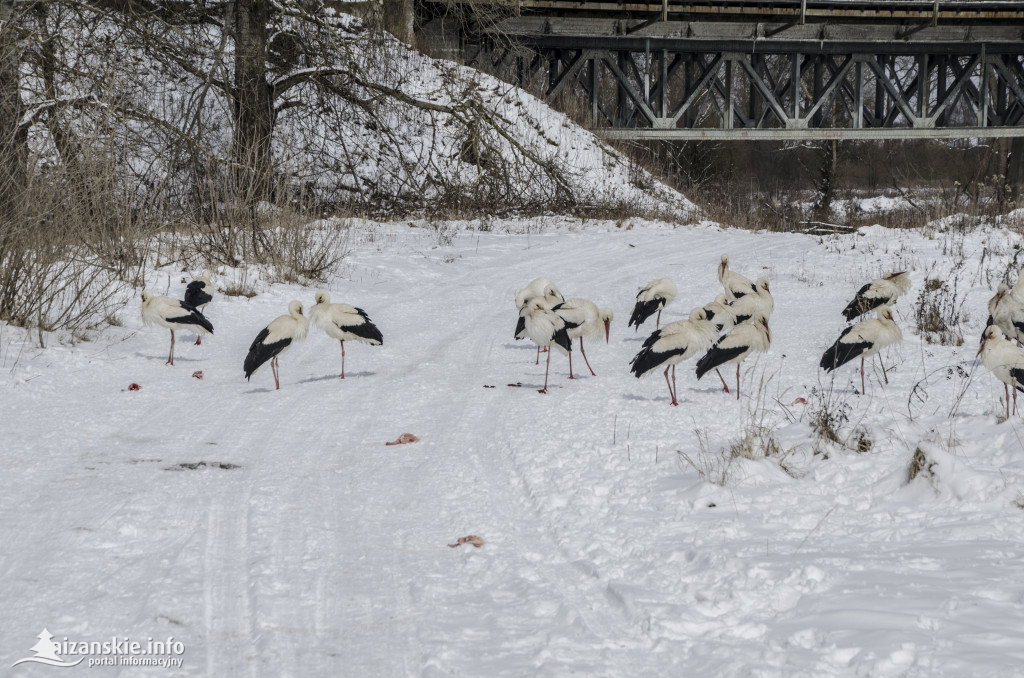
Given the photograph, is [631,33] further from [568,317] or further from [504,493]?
[504,493]

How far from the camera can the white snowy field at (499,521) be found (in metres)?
3.87

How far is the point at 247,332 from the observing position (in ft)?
41.6

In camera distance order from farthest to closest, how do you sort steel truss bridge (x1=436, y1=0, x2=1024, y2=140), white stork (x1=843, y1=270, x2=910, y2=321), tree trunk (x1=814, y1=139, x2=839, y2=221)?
tree trunk (x1=814, y1=139, x2=839, y2=221) → steel truss bridge (x1=436, y1=0, x2=1024, y2=140) → white stork (x1=843, y1=270, x2=910, y2=321)

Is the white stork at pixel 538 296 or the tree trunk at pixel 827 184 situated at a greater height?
the tree trunk at pixel 827 184

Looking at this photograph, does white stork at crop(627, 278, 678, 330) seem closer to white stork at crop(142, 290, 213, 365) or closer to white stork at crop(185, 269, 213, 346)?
white stork at crop(142, 290, 213, 365)

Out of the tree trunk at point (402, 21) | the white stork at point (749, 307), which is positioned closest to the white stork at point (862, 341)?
the white stork at point (749, 307)

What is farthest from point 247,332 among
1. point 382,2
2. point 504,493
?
point 382,2

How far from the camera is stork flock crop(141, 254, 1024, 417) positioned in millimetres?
8898

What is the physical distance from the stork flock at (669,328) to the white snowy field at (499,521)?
0.38 meters

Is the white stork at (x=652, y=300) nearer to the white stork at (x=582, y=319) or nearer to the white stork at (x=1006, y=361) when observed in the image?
the white stork at (x=582, y=319)

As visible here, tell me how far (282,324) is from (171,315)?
71.5 inches

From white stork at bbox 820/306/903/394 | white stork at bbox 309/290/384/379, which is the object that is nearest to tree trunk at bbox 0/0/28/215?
white stork at bbox 309/290/384/379

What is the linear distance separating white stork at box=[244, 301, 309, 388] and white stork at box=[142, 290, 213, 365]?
5.20 ft

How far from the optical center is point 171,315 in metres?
10.6
